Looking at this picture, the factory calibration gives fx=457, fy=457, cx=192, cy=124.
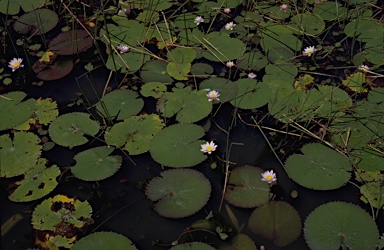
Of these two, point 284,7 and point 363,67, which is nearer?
point 363,67

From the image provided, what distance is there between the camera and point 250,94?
3.18 m

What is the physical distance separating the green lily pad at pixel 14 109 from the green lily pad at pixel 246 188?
142cm

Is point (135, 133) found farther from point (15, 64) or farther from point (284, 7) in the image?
point (284, 7)

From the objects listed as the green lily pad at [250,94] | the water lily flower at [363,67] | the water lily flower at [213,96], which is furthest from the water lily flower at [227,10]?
the water lily flower at [363,67]

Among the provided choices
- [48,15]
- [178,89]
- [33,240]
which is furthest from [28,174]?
[48,15]

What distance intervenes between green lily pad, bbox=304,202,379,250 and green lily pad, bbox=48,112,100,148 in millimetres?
1442

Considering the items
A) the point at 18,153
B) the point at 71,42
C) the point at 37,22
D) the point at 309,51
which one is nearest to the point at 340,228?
the point at 309,51

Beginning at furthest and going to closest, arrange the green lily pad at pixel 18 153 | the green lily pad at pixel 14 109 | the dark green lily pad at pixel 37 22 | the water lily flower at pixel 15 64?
the dark green lily pad at pixel 37 22
the water lily flower at pixel 15 64
the green lily pad at pixel 14 109
the green lily pad at pixel 18 153

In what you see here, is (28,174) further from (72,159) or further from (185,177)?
(185,177)

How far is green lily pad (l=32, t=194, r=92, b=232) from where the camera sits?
8.11 ft

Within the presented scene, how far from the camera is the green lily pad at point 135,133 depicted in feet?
9.36

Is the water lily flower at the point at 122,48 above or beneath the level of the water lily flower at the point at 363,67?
above

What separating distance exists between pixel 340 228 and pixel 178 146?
1046mm

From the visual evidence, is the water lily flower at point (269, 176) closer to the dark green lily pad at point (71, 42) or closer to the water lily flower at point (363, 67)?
the water lily flower at point (363, 67)
